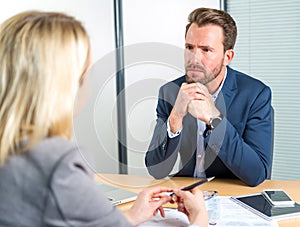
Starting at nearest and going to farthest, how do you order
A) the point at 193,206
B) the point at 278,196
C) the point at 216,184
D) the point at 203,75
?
the point at 193,206 → the point at 278,196 → the point at 216,184 → the point at 203,75

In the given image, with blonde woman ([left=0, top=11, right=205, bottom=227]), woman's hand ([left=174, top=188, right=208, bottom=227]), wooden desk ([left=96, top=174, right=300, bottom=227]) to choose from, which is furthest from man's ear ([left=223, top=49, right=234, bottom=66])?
blonde woman ([left=0, top=11, right=205, bottom=227])

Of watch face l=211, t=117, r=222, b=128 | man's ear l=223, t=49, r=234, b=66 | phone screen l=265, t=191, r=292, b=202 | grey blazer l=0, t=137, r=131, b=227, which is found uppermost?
man's ear l=223, t=49, r=234, b=66

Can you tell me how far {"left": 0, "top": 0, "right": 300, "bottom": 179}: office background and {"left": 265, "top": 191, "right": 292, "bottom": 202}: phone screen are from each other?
1.29 metres

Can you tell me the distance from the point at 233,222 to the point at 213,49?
88cm

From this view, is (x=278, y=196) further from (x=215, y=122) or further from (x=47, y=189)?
(x=47, y=189)

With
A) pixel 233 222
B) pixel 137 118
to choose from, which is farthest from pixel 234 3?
pixel 233 222

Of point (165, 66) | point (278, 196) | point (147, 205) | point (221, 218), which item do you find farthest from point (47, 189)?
point (165, 66)

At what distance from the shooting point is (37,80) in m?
0.80

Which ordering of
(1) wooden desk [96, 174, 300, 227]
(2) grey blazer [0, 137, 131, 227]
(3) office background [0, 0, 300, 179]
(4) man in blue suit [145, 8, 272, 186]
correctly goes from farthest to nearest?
(3) office background [0, 0, 300, 179]
(4) man in blue suit [145, 8, 272, 186]
(1) wooden desk [96, 174, 300, 227]
(2) grey blazer [0, 137, 131, 227]

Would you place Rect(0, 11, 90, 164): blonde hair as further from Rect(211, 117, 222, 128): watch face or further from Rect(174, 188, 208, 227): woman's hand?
Rect(211, 117, 222, 128): watch face

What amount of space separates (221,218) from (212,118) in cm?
49

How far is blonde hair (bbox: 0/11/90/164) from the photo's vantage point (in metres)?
0.79

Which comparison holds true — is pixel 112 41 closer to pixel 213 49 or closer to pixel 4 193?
pixel 213 49

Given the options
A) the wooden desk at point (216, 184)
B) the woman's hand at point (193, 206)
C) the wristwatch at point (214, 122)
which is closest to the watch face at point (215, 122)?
the wristwatch at point (214, 122)
